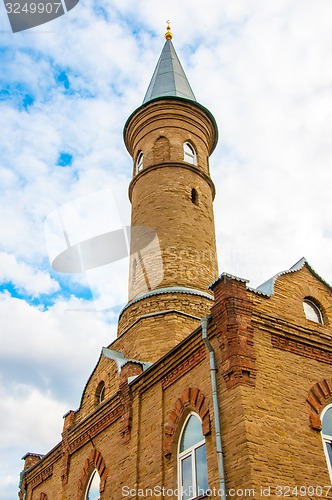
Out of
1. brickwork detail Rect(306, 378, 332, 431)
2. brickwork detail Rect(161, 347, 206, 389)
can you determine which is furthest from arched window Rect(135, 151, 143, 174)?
brickwork detail Rect(306, 378, 332, 431)

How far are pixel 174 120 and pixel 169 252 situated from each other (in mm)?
5891

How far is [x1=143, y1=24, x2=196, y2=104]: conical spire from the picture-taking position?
2133 cm

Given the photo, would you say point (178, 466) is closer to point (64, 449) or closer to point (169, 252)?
point (64, 449)

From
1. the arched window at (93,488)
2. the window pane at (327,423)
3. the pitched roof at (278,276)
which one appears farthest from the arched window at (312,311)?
the arched window at (93,488)

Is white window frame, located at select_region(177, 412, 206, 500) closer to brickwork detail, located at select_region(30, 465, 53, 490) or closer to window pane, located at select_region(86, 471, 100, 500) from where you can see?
window pane, located at select_region(86, 471, 100, 500)

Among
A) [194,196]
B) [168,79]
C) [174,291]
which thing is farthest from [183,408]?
[168,79]

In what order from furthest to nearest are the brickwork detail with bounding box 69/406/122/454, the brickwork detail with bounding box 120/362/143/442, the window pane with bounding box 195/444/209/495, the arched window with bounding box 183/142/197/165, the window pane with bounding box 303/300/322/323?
1. the arched window with bounding box 183/142/197/165
2. the brickwork detail with bounding box 69/406/122/454
3. the brickwork detail with bounding box 120/362/143/442
4. the window pane with bounding box 303/300/322/323
5. the window pane with bounding box 195/444/209/495

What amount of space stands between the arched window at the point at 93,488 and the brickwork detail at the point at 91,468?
109 mm

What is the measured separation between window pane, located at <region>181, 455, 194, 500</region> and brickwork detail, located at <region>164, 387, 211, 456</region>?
1.30 ft

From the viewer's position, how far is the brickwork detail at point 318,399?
32.2 feet

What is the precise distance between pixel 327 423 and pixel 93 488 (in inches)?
267

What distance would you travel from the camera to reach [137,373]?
1334 centimetres

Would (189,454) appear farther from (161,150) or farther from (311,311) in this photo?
(161,150)

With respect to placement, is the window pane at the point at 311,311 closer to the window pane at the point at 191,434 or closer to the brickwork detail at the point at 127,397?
the window pane at the point at 191,434
